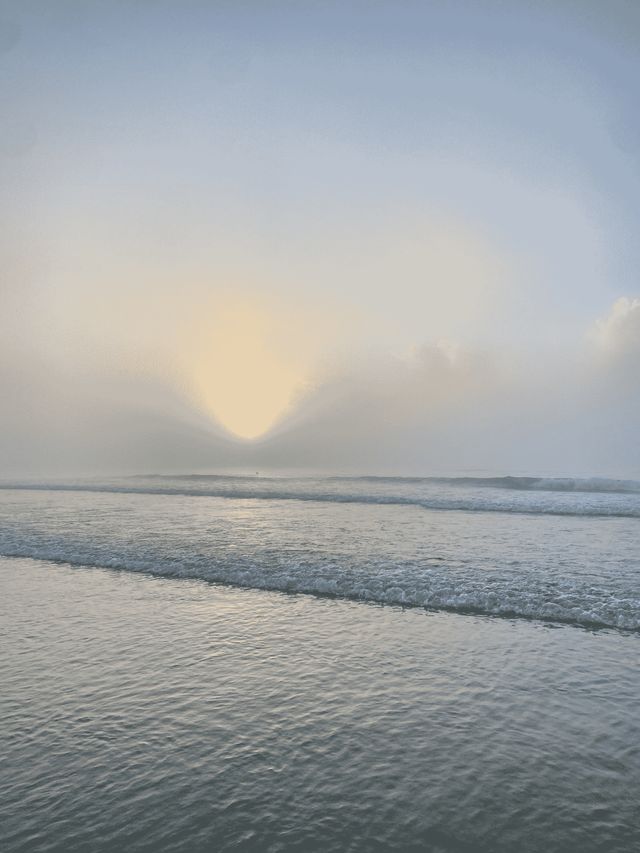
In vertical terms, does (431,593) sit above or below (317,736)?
above

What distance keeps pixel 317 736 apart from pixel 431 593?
829 centimetres

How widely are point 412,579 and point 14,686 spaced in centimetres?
1112

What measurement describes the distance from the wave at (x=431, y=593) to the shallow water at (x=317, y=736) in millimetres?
844

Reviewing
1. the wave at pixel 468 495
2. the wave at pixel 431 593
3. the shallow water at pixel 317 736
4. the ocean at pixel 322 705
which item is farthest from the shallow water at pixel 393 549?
the shallow water at pixel 317 736

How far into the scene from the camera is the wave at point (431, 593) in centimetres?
1314

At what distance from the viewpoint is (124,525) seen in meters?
31.1

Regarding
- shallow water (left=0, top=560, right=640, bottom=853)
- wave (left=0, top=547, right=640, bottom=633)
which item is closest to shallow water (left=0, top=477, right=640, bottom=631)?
wave (left=0, top=547, right=640, bottom=633)

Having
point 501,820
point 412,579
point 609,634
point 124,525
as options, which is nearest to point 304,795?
point 501,820

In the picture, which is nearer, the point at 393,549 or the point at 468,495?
the point at 393,549

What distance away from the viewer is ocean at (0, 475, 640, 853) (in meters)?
5.64

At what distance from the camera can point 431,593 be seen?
1498cm

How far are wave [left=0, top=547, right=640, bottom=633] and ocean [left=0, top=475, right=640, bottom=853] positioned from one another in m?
0.08

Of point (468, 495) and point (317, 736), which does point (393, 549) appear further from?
point (468, 495)

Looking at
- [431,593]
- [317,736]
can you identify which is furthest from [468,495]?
[317,736]
